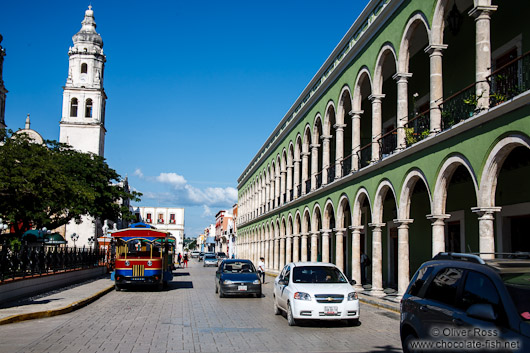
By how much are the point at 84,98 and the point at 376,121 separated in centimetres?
5052

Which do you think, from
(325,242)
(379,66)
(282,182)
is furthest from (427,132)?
(282,182)

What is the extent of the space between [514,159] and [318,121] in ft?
50.3

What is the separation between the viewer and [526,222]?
53.4 feet

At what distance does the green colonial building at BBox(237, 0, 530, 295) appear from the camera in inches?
533

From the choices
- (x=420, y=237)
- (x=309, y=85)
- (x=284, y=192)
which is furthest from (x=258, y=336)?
(x=284, y=192)

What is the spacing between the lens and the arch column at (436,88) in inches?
635

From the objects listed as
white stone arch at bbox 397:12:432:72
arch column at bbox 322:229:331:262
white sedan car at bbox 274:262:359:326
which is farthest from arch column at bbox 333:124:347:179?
white sedan car at bbox 274:262:359:326

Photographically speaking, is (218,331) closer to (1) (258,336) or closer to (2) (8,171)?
(1) (258,336)

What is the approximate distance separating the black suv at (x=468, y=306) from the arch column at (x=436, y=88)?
30.8 ft

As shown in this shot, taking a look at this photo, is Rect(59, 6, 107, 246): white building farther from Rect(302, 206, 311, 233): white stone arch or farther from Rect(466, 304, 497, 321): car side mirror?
Rect(466, 304, 497, 321): car side mirror

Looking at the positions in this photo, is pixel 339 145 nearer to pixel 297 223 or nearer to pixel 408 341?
pixel 297 223

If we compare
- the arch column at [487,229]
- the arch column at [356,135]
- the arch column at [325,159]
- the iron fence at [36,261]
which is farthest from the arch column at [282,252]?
the arch column at [487,229]

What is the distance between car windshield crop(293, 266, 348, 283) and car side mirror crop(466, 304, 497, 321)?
8.80 m

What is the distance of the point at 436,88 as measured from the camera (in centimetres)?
1636
